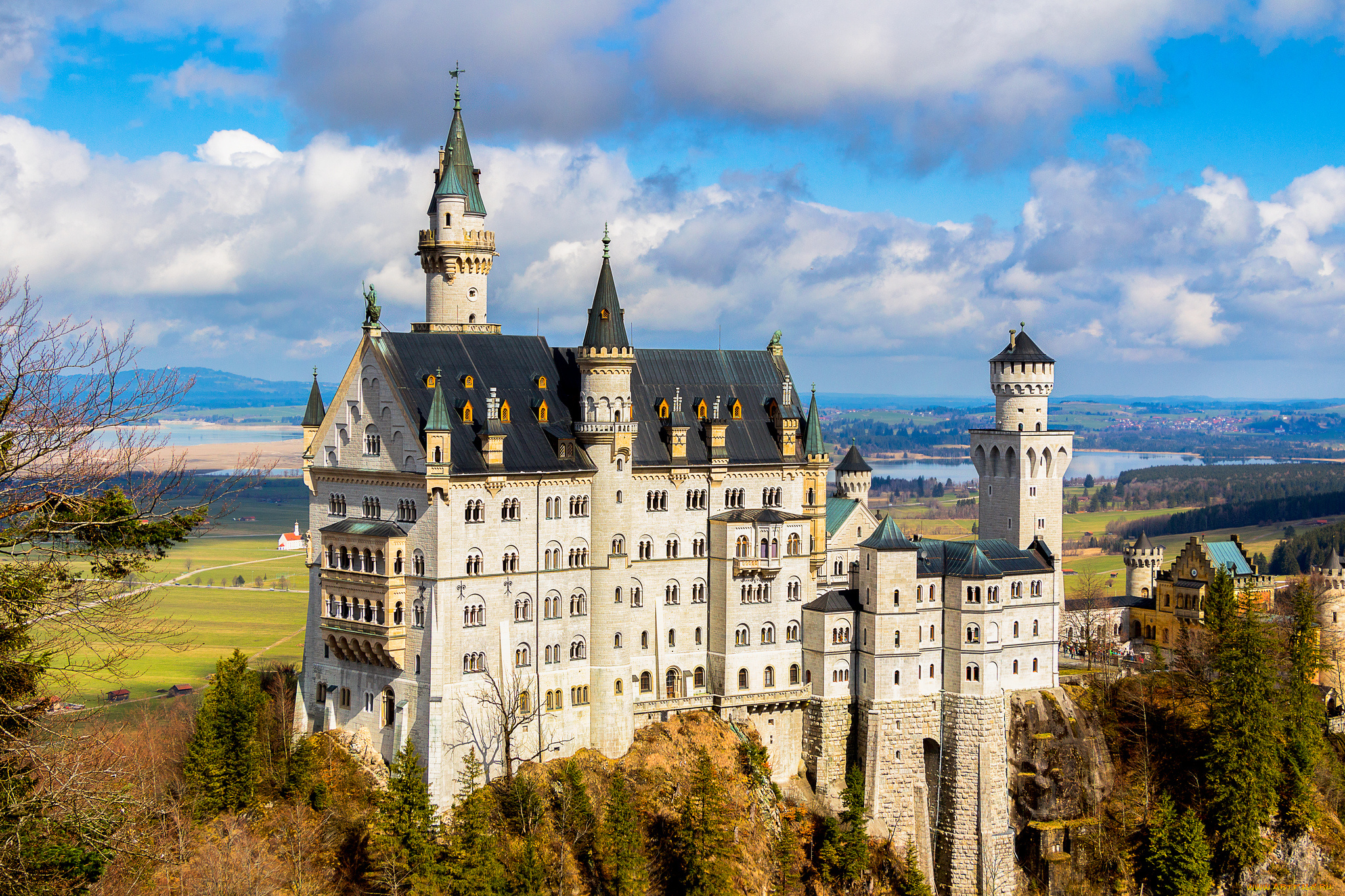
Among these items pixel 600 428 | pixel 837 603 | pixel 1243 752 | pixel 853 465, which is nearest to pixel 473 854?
pixel 600 428

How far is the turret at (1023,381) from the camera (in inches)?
4011

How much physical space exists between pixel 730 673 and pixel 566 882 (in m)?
19.5

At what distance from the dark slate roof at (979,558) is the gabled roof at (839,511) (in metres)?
5.16

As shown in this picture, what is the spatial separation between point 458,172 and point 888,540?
122 ft

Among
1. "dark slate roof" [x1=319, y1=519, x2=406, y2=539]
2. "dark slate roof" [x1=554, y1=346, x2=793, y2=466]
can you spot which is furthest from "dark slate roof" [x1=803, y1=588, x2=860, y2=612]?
"dark slate roof" [x1=319, y1=519, x2=406, y2=539]

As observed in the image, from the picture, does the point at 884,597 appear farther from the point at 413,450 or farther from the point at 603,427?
the point at 413,450

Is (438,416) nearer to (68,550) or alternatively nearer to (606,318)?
(606,318)

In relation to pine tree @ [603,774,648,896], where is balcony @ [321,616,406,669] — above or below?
above

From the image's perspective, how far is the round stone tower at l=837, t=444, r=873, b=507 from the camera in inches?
4085

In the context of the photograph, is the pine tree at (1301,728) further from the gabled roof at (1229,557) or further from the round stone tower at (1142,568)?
the round stone tower at (1142,568)

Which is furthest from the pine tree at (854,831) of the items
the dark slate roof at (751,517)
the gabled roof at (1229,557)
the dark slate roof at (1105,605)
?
the gabled roof at (1229,557)

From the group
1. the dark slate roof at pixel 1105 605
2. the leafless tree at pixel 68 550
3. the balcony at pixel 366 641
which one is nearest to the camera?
the leafless tree at pixel 68 550

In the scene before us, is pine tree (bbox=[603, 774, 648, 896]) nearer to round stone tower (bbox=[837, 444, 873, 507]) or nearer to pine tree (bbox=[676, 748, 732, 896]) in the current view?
pine tree (bbox=[676, 748, 732, 896])

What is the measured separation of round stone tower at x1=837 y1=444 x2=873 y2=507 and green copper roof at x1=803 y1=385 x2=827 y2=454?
8.72m
